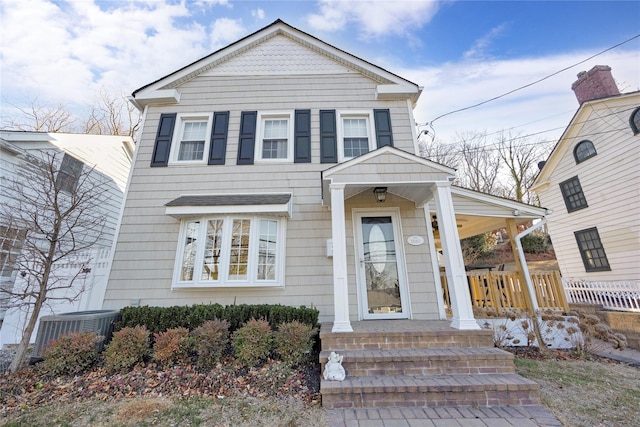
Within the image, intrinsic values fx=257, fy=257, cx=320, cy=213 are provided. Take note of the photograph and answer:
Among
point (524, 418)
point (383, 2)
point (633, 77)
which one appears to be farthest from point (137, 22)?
point (633, 77)

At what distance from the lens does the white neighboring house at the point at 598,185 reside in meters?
8.65

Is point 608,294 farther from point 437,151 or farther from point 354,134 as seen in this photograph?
point 437,151

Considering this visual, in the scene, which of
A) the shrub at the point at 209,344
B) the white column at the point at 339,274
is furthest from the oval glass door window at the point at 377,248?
the shrub at the point at 209,344

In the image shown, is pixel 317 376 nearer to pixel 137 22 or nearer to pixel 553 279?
pixel 553 279

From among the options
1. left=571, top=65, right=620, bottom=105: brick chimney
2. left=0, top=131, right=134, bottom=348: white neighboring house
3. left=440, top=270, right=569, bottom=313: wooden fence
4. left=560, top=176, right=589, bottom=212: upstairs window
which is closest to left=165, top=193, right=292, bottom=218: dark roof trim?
left=0, top=131, right=134, bottom=348: white neighboring house

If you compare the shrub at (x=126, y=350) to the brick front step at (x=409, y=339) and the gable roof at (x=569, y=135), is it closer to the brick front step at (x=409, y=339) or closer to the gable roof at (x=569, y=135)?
the brick front step at (x=409, y=339)

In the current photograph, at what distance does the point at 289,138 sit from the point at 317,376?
204 inches

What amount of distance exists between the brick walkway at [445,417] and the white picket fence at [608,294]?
20.1 feet

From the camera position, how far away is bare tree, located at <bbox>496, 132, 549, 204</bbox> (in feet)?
63.6

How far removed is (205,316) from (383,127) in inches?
228

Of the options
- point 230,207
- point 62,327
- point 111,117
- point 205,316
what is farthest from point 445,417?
point 111,117

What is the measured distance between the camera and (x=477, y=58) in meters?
8.84

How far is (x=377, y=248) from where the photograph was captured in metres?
5.72

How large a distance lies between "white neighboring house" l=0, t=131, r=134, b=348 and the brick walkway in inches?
225
